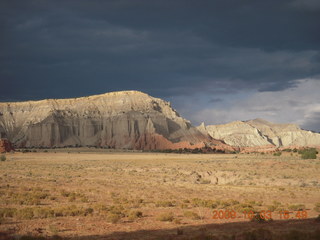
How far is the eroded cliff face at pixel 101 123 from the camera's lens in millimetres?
143625

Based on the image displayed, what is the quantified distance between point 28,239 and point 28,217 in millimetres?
4694

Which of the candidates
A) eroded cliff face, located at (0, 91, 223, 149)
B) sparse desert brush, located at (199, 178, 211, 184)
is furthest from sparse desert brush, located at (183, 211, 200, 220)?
eroded cliff face, located at (0, 91, 223, 149)

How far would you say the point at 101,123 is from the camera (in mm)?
153375

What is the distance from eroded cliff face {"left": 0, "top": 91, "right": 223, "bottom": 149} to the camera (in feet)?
471

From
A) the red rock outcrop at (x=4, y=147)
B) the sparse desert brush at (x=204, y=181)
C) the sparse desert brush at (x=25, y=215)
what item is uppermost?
the red rock outcrop at (x=4, y=147)

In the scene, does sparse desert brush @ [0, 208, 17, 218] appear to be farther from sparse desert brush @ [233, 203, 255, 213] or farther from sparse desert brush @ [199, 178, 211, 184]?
sparse desert brush @ [199, 178, 211, 184]

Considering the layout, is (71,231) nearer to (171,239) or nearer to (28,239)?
(28,239)

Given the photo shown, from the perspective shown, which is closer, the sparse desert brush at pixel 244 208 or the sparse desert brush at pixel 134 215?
the sparse desert brush at pixel 134 215

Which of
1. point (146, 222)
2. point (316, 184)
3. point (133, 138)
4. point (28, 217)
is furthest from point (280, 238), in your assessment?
point (133, 138)

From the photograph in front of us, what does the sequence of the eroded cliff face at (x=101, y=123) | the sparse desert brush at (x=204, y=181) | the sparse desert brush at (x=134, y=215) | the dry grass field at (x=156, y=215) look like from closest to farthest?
the dry grass field at (x=156, y=215)
the sparse desert brush at (x=134, y=215)
the sparse desert brush at (x=204, y=181)
the eroded cliff face at (x=101, y=123)

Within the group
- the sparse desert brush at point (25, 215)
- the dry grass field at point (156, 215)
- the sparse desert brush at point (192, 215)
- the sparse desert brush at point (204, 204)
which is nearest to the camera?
the dry grass field at point (156, 215)

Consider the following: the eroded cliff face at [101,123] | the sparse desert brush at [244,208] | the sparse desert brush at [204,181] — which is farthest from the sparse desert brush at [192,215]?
the eroded cliff face at [101,123]
